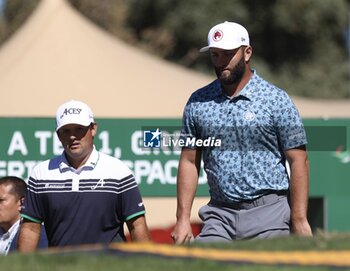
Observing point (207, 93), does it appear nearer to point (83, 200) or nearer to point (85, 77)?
point (83, 200)

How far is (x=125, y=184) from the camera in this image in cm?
659

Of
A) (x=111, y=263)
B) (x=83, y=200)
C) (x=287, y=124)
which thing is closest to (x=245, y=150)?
(x=287, y=124)

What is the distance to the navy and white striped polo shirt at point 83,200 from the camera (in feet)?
21.4

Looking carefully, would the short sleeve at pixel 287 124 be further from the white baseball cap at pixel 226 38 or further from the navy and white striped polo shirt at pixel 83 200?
the navy and white striped polo shirt at pixel 83 200

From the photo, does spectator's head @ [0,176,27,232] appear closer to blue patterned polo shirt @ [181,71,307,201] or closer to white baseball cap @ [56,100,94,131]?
white baseball cap @ [56,100,94,131]

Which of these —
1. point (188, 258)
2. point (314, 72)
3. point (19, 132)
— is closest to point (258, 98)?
point (188, 258)

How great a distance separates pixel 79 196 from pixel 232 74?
116 centimetres

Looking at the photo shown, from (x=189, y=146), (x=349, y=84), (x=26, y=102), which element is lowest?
(x=189, y=146)

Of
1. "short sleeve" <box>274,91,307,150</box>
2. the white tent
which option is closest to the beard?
"short sleeve" <box>274,91,307,150</box>

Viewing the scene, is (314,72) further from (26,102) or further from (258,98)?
(258,98)

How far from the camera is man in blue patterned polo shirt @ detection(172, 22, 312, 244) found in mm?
6359

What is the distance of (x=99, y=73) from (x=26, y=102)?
3.42 ft

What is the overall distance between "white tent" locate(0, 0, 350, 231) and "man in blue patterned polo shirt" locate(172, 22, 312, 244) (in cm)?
702

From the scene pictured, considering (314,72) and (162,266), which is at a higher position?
(314,72)
